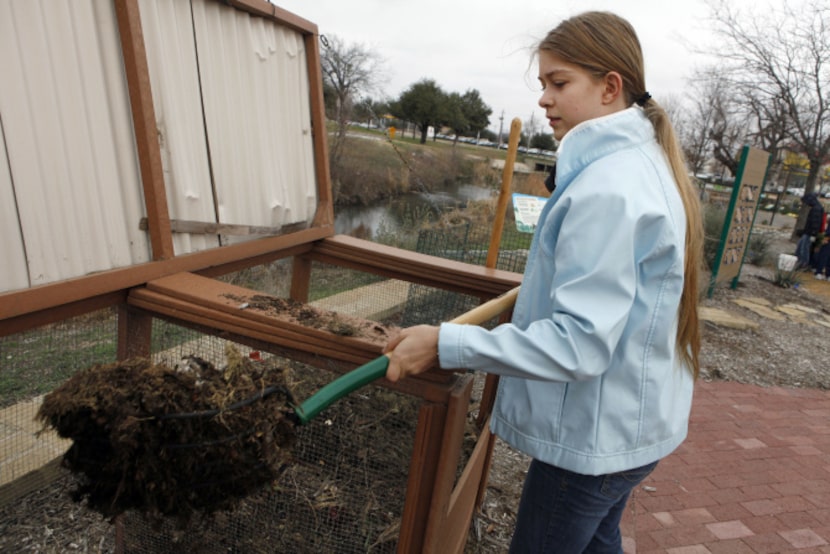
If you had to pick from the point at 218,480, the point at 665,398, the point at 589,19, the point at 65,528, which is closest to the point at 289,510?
the point at 218,480

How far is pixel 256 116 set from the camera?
2.17 metres

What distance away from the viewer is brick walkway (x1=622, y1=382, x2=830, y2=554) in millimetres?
2945

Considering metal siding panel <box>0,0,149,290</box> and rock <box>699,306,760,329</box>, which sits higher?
metal siding panel <box>0,0,149,290</box>

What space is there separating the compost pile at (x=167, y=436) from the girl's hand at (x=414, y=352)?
0.24 meters

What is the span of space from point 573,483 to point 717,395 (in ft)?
13.7

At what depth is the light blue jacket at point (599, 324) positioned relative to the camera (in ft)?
3.63

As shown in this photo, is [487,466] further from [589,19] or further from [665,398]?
[589,19]

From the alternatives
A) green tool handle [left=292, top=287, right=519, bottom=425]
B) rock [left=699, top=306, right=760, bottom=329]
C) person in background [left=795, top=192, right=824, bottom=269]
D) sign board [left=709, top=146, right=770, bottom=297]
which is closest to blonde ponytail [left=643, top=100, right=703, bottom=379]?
green tool handle [left=292, top=287, right=519, bottom=425]

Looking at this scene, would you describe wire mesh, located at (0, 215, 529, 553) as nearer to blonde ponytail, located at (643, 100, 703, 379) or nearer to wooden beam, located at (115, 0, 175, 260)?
wooden beam, located at (115, 0, 175, 260)

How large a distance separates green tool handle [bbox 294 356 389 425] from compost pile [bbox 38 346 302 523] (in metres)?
0.06

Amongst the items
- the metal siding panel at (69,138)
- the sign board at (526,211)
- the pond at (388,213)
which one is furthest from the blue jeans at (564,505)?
the pond at (388,213)

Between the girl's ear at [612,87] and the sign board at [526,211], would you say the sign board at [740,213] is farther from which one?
the girl's ear at [612,87]

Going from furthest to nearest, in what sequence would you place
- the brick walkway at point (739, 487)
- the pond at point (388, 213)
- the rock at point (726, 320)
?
the pond at point (388, 213) < the rock at point (726, 320) < the brick walkway at point (739, 487)

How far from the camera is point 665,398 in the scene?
4.51 ft
